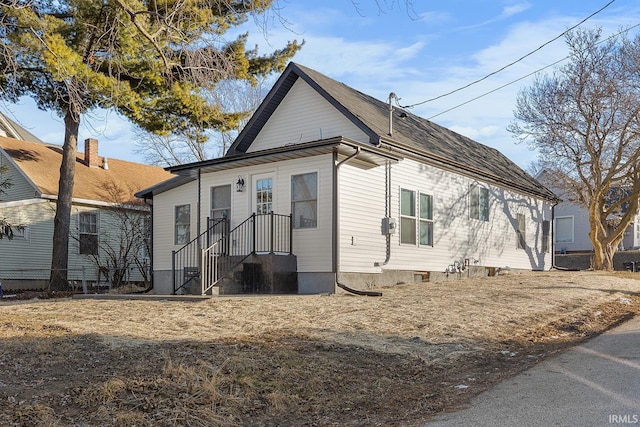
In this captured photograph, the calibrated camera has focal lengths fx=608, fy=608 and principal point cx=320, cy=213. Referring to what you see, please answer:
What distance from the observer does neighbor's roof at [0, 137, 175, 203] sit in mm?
22641

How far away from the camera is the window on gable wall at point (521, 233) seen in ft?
72.6

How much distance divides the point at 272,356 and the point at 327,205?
23.9 ft

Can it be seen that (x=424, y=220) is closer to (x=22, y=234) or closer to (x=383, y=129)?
(x=383, y=129)

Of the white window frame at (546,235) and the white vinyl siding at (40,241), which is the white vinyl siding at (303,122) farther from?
the white window frame at (546,235)

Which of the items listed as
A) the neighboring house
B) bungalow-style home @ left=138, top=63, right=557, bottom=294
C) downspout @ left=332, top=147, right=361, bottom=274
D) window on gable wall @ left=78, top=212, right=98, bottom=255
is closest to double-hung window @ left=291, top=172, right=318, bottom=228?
bungalow-style home @ left=138, top=63, right=557, bottom=294

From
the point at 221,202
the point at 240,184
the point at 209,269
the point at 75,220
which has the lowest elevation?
the point at 209,269

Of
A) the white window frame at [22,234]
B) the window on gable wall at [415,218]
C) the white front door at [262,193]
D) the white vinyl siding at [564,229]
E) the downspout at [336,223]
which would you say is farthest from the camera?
the white vinyl siding at [564,229]

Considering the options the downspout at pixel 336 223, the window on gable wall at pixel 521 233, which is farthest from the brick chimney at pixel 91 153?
the window on gable wall at pixel 521 233

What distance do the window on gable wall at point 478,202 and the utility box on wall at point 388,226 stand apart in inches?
194

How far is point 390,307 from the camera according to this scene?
35.1 ft

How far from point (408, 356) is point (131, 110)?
1210 cm

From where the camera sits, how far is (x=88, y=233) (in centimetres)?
2375

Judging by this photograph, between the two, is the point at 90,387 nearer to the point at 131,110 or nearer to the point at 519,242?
the point at 131,110

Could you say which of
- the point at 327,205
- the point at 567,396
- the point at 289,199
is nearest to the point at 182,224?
the point at 289,199
